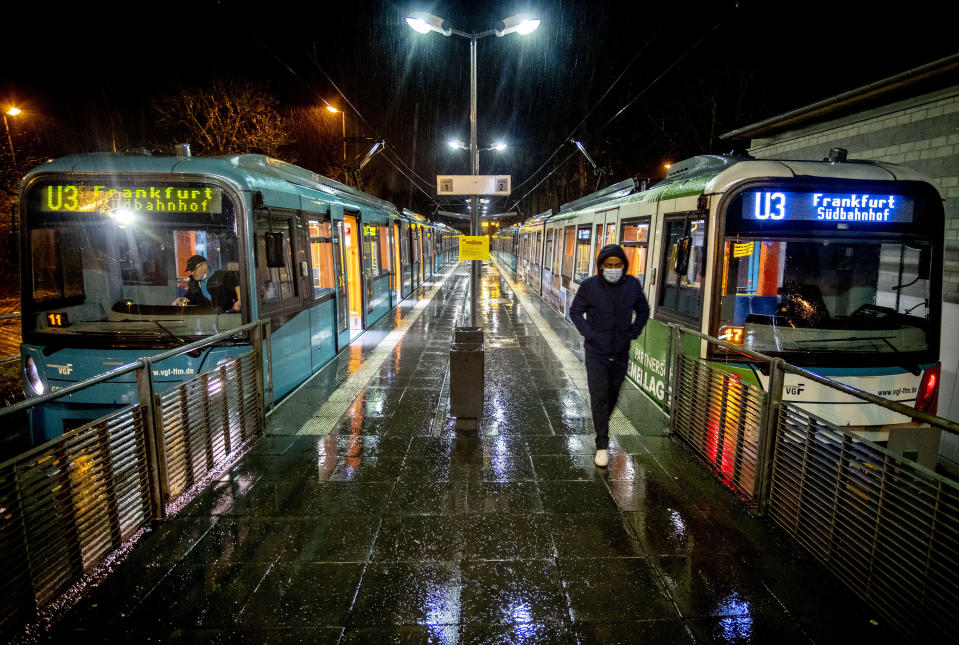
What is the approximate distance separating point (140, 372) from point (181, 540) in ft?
3.76

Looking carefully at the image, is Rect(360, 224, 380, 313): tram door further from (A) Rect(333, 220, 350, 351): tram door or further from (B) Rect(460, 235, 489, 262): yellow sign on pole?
(B) Rect(460, 235, 489, 262): yellow sign on pole

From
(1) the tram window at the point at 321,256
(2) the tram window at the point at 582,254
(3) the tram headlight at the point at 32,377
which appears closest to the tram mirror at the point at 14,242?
(3) the tram headlight at the point at 32,377

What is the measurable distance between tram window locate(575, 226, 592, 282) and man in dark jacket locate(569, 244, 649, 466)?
6.51 m

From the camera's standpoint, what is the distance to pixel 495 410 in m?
5.99

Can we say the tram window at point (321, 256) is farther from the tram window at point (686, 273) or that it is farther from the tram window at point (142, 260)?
the tram window at point (686, 273)

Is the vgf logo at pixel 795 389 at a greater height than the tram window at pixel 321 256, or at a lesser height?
lesser

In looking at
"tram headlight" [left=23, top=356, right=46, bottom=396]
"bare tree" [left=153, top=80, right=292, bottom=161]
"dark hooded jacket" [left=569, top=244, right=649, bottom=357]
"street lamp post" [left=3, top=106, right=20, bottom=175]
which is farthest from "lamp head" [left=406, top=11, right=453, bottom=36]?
"street lamp post" [left=3, top=106, right=20, bottom=175]

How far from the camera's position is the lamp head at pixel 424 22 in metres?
8.51

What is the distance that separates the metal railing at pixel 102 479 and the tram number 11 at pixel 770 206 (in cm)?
480

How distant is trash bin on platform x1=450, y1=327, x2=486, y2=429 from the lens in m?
5.17

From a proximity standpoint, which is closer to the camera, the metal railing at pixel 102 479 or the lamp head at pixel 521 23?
the metal railing at pixel 102 479

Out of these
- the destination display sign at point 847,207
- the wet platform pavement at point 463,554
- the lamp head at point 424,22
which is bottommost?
the wet platform pavement at point 463,554

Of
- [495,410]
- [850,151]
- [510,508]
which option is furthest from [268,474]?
[850,151]

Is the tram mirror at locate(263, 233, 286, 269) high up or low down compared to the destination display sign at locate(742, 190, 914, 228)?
down
